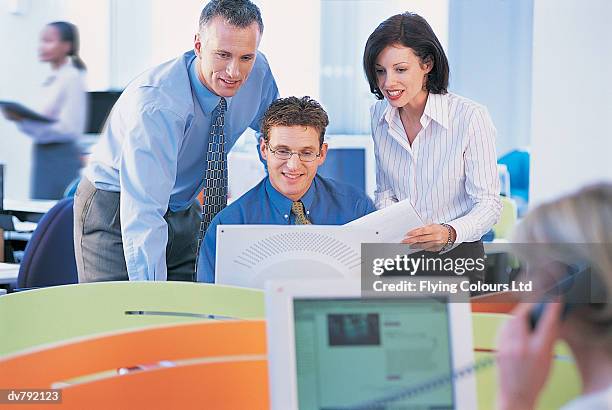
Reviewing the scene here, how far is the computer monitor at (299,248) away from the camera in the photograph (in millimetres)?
1753

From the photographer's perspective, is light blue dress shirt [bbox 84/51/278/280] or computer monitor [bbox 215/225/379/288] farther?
light blue dress shirt [bbox 84/51/278/280]

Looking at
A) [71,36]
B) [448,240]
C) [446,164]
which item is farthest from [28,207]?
[448,240]

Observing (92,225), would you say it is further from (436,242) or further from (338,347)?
(338,347)

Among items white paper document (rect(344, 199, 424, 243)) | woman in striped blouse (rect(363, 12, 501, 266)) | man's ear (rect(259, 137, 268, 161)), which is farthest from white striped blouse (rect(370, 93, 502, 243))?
white paper document (rect(344, 199, 424, 243))

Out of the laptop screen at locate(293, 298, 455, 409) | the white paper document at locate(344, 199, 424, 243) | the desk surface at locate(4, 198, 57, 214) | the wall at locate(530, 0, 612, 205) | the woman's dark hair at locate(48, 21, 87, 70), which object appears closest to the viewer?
the laptop screen at locate(293, 298, 455, 409)

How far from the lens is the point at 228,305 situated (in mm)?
1890

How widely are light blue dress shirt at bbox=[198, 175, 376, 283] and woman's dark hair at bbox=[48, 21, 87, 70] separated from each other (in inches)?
173

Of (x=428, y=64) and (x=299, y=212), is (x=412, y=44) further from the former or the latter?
(x=299, y=212)

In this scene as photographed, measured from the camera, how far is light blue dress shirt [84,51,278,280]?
2.48 metres

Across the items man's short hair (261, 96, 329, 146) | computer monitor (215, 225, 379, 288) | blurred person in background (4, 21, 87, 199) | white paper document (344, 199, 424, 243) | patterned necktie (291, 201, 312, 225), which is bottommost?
computer monitor (215, 225, 379, 288)

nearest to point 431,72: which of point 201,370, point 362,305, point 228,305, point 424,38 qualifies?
point 424,38

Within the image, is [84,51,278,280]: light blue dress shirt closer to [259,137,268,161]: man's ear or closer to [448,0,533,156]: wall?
[259,137,268,161]: man's ear

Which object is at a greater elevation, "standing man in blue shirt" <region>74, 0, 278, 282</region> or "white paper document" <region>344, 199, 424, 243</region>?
"standing man in blue shirt" <region>74, 0, 278, 282</region>

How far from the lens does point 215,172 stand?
282 centimetres
